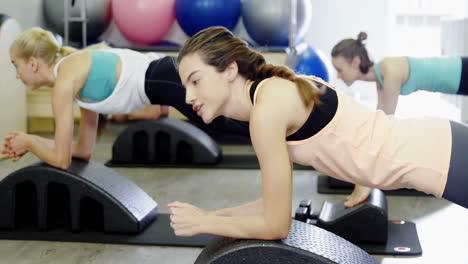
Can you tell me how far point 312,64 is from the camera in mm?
5164

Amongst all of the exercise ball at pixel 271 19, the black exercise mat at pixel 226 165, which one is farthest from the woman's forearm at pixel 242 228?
the exercise ball at pixel 271 19

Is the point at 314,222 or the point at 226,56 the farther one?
the point at 314,222

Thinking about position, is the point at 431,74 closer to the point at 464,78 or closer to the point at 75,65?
the point at 464,78

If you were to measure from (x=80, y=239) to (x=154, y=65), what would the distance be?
784 mm

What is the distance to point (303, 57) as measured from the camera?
205 inches

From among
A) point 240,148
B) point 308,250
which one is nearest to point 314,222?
point 308,250

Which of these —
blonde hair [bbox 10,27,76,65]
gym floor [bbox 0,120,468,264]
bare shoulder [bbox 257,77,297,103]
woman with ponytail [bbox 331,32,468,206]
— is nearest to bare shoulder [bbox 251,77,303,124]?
bare shoulder [bbox 257,77,297,103]

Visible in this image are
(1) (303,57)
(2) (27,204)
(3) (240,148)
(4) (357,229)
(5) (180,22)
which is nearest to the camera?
(4) (357,229)

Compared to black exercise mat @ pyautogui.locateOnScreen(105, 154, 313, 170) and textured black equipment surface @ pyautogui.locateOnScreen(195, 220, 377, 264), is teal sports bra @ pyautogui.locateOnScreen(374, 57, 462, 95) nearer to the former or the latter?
black exercise mat @ pyautogui.locateOnScreen(105, 154, 313, 170)

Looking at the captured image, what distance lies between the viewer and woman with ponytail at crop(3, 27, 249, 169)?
98.1 inches

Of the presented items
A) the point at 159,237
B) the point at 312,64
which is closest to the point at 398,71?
the point at 159,237

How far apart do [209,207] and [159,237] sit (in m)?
0.52

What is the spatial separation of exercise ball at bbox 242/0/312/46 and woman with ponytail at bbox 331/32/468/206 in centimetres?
215

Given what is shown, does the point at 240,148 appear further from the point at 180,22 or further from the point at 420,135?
the point at 420,135
